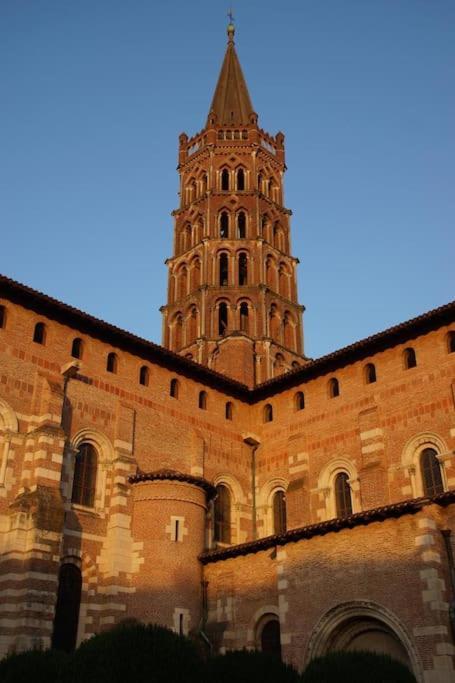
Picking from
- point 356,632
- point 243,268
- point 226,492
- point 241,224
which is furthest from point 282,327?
point 356,632

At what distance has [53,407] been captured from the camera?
25.2m

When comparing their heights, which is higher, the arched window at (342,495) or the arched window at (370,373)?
the arched window at (370,373)

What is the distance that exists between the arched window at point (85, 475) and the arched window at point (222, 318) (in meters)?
19.6

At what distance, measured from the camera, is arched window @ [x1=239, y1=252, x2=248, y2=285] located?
47.4 meters

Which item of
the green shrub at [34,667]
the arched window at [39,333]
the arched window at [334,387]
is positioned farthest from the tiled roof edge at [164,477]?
the green shrub at [34,667]

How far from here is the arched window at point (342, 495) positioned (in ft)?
91.4

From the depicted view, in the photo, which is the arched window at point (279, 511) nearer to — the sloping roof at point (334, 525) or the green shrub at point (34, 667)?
the sloping roof at point (334, 525)

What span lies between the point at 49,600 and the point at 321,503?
10.7 meters

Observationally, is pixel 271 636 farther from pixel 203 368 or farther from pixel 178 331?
pixel 178 331

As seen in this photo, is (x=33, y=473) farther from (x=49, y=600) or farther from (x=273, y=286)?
(x=273, y=286)

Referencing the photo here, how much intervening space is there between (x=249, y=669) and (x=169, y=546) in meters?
9.25

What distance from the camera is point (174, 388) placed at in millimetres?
30359

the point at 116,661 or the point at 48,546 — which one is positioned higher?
the point at 48,546

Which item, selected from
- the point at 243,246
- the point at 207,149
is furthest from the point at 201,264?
the point at 207,149
